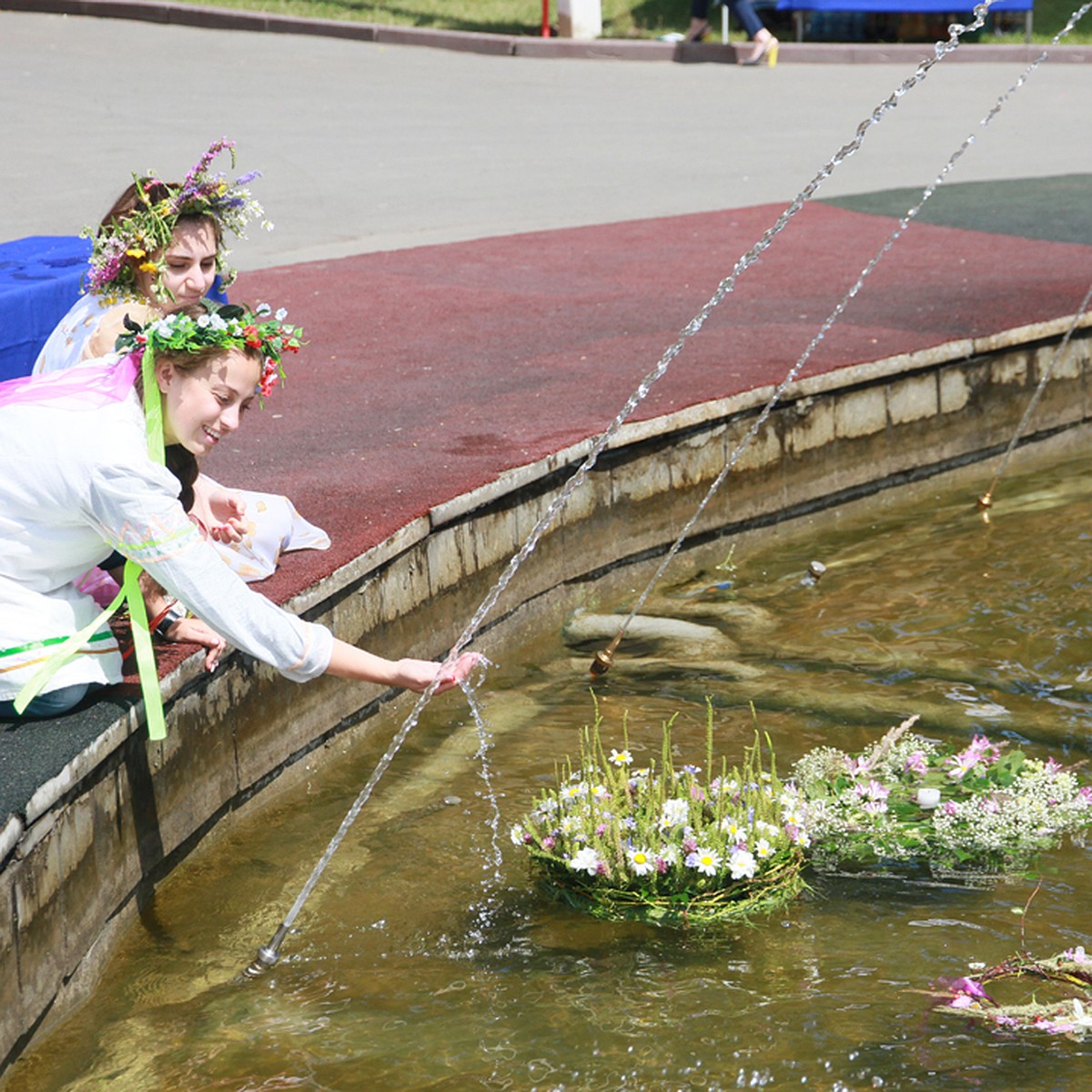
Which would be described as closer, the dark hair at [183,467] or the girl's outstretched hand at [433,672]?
the girl's outstretched hand at [433,672]

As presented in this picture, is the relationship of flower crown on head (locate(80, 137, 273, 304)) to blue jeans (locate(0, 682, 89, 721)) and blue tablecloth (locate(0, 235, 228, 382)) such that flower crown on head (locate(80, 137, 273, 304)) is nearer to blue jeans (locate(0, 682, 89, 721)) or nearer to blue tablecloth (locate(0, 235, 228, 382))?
blue tablecloth (locate(0, 235, 228, 382))

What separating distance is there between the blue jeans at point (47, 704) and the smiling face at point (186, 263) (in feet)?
5.12

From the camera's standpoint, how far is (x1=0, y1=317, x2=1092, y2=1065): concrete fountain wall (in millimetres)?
3637

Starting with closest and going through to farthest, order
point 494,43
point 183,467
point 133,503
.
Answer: point 133,503 → point 183,467 → point 494,43

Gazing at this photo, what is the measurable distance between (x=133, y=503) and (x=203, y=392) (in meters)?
0.28

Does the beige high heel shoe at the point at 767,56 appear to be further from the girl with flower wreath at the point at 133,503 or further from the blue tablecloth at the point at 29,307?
the girl with flower wreath at the point at 133,503

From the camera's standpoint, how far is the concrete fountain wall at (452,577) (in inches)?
143

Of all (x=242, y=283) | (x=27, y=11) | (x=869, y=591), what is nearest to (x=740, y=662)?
(x=869, y=591)

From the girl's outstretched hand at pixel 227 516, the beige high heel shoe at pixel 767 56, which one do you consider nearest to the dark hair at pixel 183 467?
the girl's outstretched hand at pixel 227 516

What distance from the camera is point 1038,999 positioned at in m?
3.67

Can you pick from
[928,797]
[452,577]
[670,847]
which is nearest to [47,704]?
[670,847]

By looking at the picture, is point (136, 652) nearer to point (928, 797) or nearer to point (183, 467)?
point (183, 467)

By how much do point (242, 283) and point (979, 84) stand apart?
1104cm

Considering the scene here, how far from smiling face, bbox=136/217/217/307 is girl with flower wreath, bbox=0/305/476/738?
1328 mm
